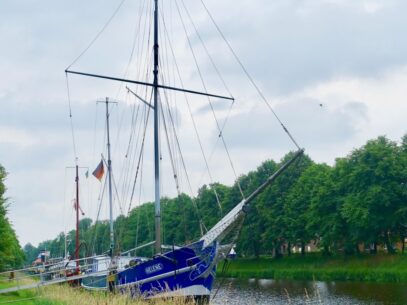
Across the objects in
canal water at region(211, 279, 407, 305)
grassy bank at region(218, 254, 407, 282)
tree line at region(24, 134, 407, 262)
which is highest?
tree line at region(24, 134, 407, 262)

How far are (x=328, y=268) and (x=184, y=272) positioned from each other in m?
40.0

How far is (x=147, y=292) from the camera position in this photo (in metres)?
26.8

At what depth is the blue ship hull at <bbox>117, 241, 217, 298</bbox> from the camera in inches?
1021

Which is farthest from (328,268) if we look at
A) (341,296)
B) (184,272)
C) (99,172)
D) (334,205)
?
(184,272)

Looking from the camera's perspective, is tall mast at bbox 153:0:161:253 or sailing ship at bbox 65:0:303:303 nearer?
sailing ship at bbox 65:0:303:303

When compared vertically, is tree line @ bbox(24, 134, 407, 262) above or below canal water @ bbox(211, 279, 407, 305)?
above

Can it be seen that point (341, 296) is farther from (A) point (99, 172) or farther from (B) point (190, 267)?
(A) point (99, 172)

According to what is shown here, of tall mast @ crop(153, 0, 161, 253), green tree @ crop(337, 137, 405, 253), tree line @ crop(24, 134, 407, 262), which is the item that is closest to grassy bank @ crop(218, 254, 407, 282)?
tree line @ crop(24, 134, 407, 262)

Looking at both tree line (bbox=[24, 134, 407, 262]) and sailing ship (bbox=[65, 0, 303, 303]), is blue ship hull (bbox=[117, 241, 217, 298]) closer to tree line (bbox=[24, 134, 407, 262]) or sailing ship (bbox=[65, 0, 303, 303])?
sailing ship (bbox=[65, 0, 303, 303])

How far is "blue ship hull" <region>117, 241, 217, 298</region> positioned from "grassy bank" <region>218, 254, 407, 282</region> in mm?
14652

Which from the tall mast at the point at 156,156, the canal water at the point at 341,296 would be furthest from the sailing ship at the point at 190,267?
the canal water at the point at 341,296

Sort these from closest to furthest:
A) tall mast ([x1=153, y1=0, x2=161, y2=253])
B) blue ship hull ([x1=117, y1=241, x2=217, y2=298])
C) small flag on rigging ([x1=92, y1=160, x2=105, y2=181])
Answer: blue ship hull ([x1=117, y1=241, x2=217, y2=298]) < tall mast ([x1=153, y1=0, x2=161, y2=253]) < small flag on rigging ([x1=92, y1=160, x2=105, y2=181])

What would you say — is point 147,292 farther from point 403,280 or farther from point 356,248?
point 356,248

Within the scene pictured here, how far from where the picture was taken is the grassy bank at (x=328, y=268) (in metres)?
51.4
